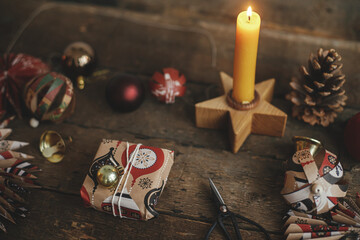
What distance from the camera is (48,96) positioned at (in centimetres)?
78

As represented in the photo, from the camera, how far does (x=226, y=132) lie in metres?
0.81

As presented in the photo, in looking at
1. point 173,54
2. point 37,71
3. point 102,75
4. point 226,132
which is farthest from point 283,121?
point 37,71

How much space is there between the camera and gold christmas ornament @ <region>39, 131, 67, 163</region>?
2.55ft

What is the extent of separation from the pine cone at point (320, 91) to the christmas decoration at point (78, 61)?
0.50m

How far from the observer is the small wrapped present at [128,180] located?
0.66m

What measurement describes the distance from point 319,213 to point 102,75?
0.63 m

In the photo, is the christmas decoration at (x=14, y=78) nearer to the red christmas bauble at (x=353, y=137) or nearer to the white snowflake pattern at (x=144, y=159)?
the white snowflake pattern at (x=144, y=159)

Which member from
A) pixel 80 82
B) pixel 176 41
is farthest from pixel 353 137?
pixel 80 82

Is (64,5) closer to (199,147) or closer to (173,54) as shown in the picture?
(173,54)

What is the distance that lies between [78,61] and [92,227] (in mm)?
409

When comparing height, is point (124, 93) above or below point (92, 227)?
above

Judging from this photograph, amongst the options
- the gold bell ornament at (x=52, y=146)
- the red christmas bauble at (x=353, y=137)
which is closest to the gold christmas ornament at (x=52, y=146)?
the gold bell ornament at (x=52, y=146)

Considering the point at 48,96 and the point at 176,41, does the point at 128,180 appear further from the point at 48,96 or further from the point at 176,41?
the point at 176,41

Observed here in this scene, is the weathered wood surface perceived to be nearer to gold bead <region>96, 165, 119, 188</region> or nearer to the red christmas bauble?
the red christmas bauble
